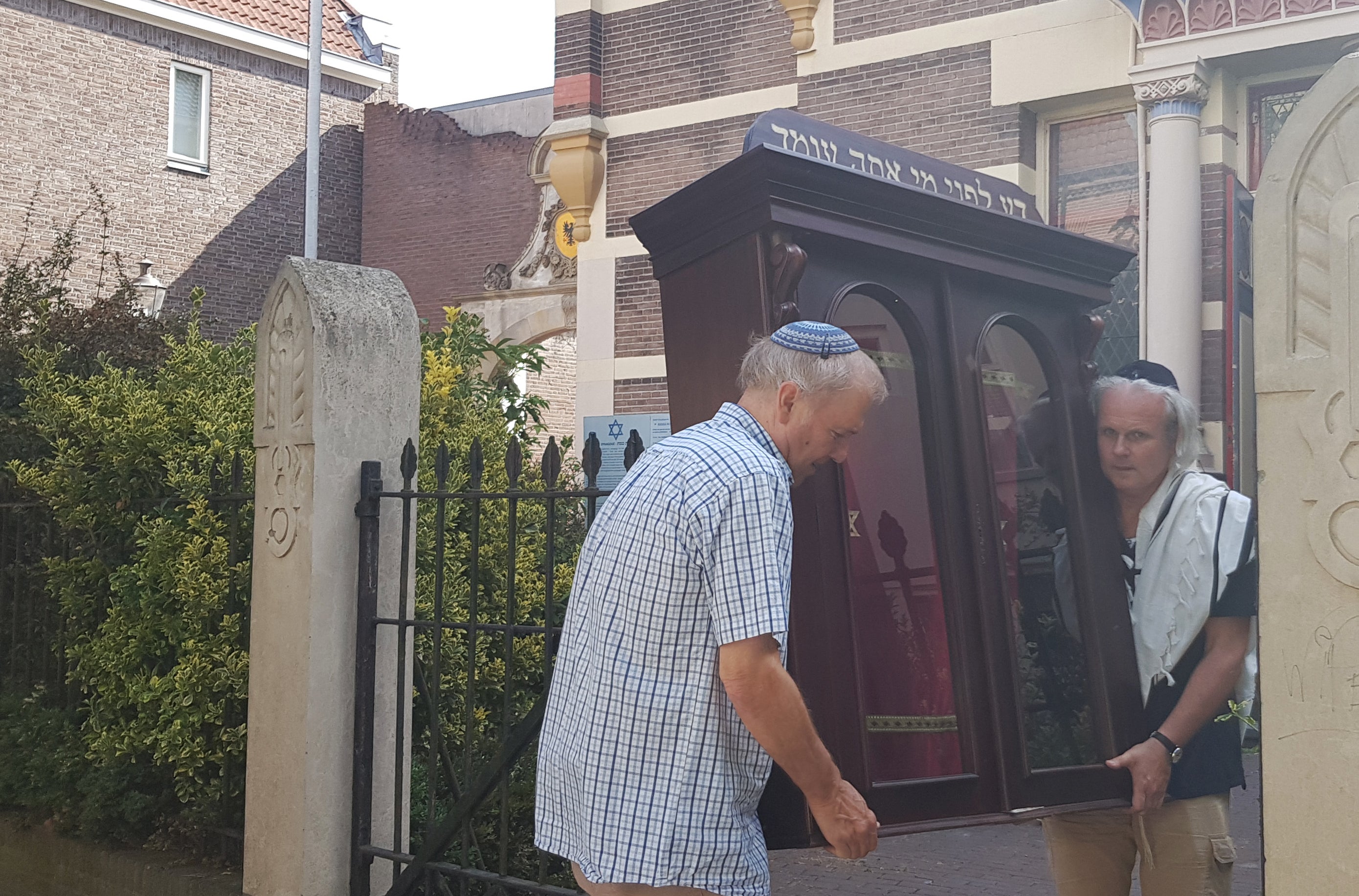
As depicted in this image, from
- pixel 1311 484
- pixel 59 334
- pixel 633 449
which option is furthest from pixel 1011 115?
pixel 1311 484

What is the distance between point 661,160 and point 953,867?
339 inches

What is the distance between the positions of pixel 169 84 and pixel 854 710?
22.1m

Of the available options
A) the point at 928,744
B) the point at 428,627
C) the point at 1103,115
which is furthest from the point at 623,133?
the point at 928,744

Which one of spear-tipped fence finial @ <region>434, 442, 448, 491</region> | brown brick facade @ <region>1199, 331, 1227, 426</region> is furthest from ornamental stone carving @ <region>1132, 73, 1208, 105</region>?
spear-tipped fence finial @ <region>434, 442, 448, 491</region>

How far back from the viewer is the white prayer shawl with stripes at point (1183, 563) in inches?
115

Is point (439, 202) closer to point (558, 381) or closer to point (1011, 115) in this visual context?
point (558, 381)

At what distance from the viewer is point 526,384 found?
23.2 metres

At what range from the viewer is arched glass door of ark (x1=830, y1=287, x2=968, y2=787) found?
2.91 metres

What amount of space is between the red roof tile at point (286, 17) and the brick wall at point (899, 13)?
13966 millimetres

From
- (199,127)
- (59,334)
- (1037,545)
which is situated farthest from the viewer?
(199,127)

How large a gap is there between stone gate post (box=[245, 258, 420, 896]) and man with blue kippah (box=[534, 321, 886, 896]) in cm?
206

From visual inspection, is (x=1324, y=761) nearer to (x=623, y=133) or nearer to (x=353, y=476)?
(x=353, y=476)

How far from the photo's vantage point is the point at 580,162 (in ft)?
45.2

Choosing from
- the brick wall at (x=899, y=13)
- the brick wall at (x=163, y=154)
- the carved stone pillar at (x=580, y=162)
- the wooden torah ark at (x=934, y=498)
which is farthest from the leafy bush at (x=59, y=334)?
the brick wall at (x=163, y=154)
